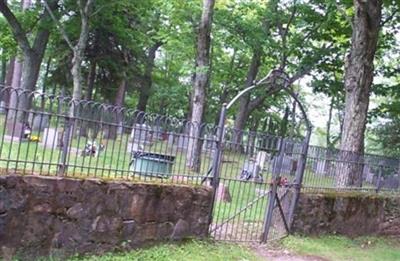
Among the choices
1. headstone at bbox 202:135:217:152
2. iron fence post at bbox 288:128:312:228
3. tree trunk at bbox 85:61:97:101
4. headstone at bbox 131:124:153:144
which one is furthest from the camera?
tree trunk at bbox 85:61:97:101

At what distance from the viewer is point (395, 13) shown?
18953 millimetres

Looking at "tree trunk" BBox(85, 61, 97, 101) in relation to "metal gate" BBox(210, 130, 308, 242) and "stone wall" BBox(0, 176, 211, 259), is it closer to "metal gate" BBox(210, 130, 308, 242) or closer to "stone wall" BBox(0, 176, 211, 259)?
"metal gate" BBox(210, 130, 308, 242)

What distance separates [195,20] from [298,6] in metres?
5.09

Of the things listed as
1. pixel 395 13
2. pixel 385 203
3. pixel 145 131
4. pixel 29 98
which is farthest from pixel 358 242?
pixel 395 13

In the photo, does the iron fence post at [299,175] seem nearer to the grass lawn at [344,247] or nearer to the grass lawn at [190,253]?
the grass lawn at [344,247]

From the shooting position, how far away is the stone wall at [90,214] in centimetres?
543

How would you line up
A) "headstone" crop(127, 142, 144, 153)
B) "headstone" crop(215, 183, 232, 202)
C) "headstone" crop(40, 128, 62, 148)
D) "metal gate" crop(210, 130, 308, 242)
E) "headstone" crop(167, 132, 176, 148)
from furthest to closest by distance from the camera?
1. "headstone" crop(215, 183, 232, 202)
2. "metal gate" crop(210, 130, 308, 242)
3. "headstone" crop(167, 132, 176, 148)
4. "headstone" crop(127, 142, 144, 153)
5. "headstone" crop(40, 128, 62, 148)

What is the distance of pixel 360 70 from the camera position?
38.8 feet

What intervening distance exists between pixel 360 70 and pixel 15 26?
1431 centimetres

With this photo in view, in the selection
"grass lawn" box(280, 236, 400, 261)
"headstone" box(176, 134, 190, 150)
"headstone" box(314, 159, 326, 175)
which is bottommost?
"grass lawn" box(280, 236, 400, 261)

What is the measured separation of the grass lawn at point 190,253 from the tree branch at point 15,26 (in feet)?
51.4

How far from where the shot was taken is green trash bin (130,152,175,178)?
6889mm

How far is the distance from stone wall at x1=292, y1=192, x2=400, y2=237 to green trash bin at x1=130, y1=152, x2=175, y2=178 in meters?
3.54

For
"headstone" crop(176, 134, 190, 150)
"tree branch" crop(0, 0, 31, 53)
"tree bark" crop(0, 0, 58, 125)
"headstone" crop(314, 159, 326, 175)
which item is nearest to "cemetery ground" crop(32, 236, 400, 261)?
"headstone" crop(314, 159, 326, 175)
